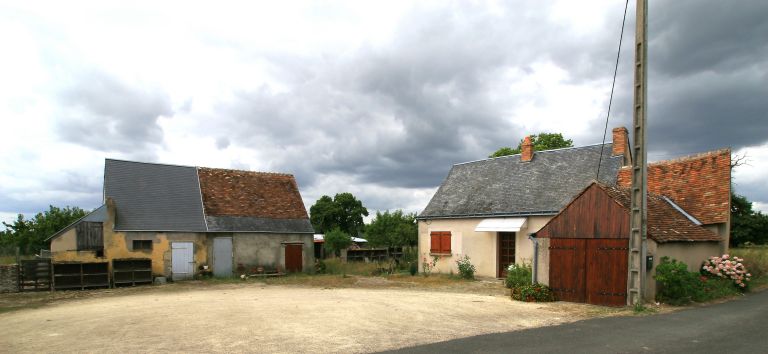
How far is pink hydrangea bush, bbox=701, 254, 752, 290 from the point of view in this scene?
14.5 metres

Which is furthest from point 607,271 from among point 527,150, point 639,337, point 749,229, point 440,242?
point 749,229

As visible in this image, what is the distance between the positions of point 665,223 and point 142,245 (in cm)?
2005

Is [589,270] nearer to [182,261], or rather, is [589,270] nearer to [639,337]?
[639,337]

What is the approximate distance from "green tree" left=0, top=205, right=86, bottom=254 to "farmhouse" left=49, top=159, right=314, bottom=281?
18637mm

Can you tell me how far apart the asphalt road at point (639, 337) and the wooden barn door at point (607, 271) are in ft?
5.21

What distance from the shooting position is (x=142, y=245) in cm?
2208

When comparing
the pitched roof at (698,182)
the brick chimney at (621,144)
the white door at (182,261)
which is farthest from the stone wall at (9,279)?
the brick chimney at (621,144)

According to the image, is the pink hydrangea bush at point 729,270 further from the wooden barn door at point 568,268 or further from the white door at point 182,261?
the white door at point 182,261

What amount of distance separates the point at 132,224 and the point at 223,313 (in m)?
12.8

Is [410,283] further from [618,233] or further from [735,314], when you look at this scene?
[735,314]

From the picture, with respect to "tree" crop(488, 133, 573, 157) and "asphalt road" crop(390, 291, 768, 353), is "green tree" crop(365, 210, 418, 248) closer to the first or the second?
"tree" crop(488, 133, 573, 157)

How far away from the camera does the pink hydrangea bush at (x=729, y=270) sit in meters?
14.5

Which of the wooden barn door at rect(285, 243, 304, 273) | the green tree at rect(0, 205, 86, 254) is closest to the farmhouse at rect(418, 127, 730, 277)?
the wooden barn door at rect(285, 243, 304, 273)

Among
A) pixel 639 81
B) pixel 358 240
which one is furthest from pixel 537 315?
pixel 358 240
